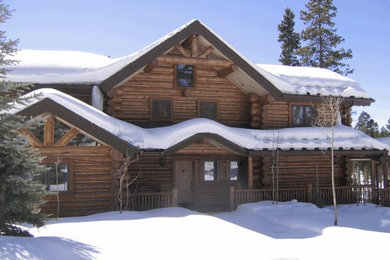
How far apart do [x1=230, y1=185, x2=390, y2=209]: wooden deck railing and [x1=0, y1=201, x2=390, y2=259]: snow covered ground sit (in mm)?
1660

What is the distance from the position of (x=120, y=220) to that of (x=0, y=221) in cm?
447

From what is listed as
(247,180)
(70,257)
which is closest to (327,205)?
(247,180)

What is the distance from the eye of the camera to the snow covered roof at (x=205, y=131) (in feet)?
46.6

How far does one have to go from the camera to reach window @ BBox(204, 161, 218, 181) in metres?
19.5

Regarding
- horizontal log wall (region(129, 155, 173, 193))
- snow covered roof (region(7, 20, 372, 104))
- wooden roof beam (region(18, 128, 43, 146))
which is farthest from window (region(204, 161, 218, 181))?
wooden roof beam (region(18, 128, 43, 146))

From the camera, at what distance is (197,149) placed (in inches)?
719

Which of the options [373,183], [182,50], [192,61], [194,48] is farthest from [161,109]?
[373,183]

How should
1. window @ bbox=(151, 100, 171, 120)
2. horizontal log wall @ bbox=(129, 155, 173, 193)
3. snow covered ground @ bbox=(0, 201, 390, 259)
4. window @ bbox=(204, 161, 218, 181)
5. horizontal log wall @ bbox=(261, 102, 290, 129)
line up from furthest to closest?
horizontal log wall @ bbox=(261, 102, 290, 129)
window @ bbox=(204, 161, 218, 181)
window @ bbox=(151, 100, 171, 120)
horizontal log wall @ bbox=(129, 155, 173, 193)
snow covered ground @ bbox=(0, 201, 390, 259)

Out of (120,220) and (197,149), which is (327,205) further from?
(120,220)

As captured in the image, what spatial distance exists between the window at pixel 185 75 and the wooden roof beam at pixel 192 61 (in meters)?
0.86

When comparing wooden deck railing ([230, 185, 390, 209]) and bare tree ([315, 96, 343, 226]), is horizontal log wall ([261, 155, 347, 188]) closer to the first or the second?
wooden deck railing ([230, 185, 390, 209])

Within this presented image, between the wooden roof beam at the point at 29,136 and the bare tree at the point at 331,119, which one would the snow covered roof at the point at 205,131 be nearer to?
the bare tree at the point at 331,119

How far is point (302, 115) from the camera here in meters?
21.5

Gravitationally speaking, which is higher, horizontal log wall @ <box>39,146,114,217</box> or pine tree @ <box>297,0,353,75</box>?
pine tree @ <box>297,0,353,75</box>
